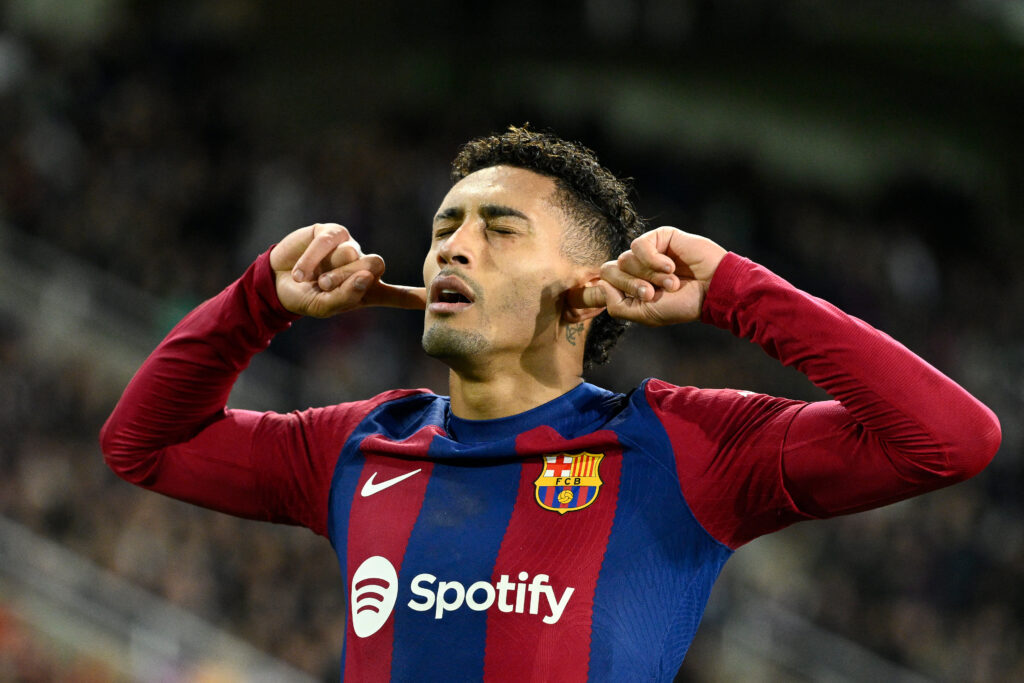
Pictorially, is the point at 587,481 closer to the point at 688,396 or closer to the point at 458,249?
the point at 688,396

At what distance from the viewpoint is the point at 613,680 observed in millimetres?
2193

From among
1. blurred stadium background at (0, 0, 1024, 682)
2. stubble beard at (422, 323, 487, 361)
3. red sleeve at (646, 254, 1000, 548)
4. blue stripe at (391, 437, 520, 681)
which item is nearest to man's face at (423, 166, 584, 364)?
stubble beard at (422, 323, 487, 361)

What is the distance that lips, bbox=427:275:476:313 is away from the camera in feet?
8.32

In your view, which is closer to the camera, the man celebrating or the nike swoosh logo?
the man celebrating

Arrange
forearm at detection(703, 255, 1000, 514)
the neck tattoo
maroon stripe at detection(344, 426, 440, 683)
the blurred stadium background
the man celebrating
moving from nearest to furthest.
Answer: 1. forearm at detection(703, 255, 1000, 514)
2. the man celebrating
3. maroon stripe at detection(344, 426, 440, 683)
4. the neck tattoo
5. the blurred stadium background

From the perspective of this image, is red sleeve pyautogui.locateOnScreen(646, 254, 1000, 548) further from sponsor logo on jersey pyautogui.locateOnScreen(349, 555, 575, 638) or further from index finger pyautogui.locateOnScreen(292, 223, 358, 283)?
index finger pyautogui.locateOnScreen(292, 223, 358, 283)

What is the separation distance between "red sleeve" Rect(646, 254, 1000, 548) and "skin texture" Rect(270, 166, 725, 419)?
0.35 m

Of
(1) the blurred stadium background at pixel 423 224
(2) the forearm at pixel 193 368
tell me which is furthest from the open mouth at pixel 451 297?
(1) the blurred stadium background at pixel 423 224

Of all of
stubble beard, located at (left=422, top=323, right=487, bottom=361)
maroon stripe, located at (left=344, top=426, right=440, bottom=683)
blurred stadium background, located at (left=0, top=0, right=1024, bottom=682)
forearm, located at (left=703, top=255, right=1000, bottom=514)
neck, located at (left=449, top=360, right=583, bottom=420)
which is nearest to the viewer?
forearm, located at (left=703, top=255, right=1000, bottom=514)

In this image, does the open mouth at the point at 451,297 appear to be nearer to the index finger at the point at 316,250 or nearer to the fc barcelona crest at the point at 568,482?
the index finger at the point at 316,250

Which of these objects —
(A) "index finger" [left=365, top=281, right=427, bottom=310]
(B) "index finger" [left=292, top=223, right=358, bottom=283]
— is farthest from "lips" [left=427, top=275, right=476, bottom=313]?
(B) "index finger" [left=292, top=223, right=358, bottom=283]

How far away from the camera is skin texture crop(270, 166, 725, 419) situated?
2.55m

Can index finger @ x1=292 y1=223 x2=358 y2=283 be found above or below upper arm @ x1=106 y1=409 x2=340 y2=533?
above

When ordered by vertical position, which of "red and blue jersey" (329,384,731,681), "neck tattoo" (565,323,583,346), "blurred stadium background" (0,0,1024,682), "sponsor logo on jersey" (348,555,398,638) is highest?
"neck tattoo" (565,323,583,346)
